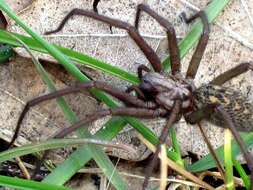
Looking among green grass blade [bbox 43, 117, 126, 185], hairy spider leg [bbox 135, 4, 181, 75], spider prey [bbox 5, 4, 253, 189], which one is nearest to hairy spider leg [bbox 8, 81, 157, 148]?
spider prey [bbox 5, 4, 253, 189]

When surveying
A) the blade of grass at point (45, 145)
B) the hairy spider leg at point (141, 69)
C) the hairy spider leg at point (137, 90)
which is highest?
the hairy spider leg at point (141, 69)

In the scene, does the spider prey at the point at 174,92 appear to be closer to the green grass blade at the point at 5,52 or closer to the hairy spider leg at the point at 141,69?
the hairy spider leg at the point at 141,69

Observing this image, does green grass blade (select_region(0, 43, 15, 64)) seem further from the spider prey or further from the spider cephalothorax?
the spider cephalothorax

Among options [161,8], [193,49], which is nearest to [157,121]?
[193,49]

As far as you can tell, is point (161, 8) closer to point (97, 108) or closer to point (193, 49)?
point (193, 49)

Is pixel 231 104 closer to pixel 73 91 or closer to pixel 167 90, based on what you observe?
pixel 167 90

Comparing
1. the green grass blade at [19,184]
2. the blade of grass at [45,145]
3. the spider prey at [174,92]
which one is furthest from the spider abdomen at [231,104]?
the green grass blade at [19,184]

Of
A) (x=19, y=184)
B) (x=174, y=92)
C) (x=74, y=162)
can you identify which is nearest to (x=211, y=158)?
(x=174, y=92)
